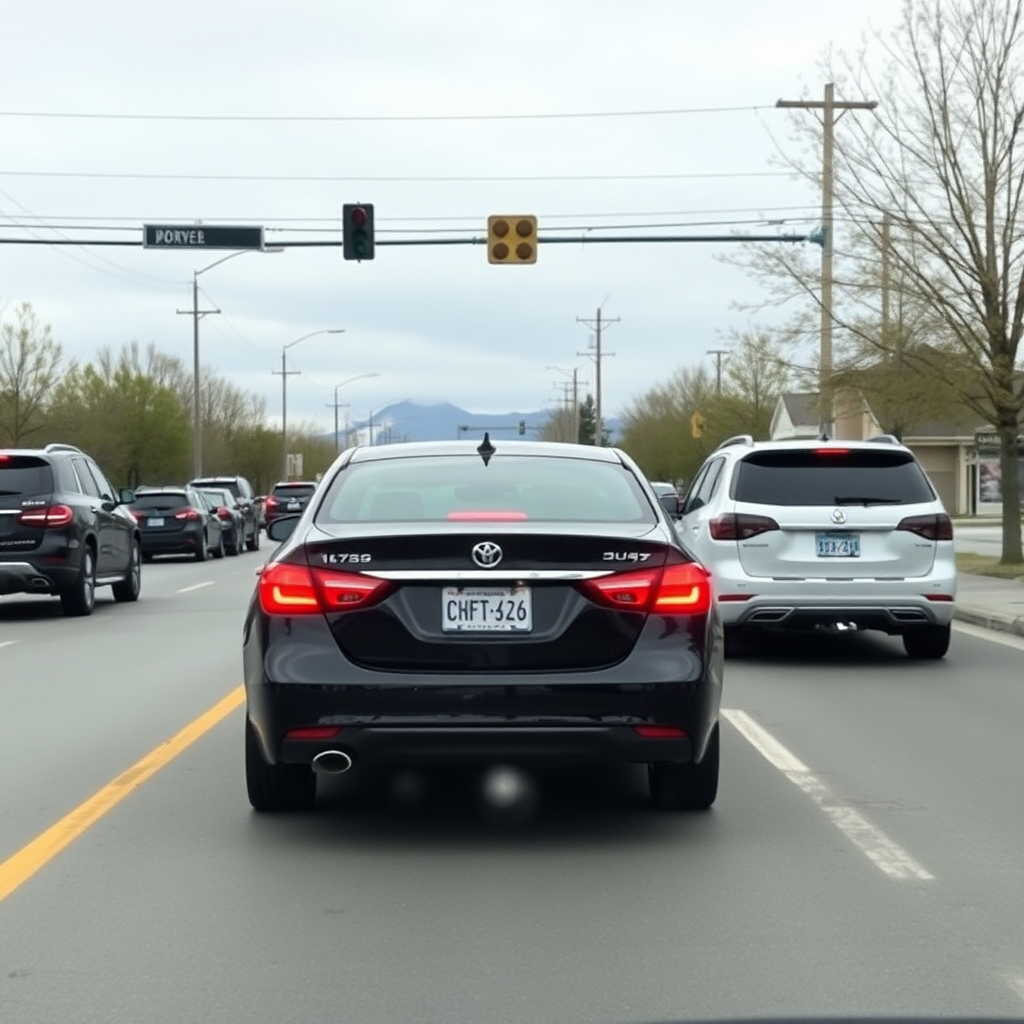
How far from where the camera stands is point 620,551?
6914mm

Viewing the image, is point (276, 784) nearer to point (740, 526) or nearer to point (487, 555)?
point (487, 555)

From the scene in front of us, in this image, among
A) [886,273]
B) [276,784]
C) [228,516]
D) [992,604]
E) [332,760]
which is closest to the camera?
[332,760]

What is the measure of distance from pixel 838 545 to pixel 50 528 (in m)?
8.99

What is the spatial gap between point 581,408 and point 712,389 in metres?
92.2

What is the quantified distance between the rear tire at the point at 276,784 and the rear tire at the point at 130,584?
14608 millimetres

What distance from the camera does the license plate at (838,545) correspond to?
1355 cm

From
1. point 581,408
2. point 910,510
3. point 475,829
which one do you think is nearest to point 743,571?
point 910,510

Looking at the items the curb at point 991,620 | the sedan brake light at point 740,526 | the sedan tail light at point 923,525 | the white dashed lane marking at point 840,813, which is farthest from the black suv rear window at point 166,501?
the white dashed lane marking at point 840,813

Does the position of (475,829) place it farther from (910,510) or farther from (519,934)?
(910,510)

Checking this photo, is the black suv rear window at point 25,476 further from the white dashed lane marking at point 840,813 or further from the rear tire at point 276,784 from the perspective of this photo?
the rear tire at point 276,784

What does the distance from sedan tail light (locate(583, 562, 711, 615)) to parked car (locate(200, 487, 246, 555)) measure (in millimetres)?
30463

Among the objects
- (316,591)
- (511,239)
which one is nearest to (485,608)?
(316,591)

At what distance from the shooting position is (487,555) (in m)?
6.81

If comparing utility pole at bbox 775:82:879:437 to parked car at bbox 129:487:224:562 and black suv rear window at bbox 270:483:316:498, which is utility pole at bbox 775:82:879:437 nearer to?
parked car at bbox 129:487:224:562
